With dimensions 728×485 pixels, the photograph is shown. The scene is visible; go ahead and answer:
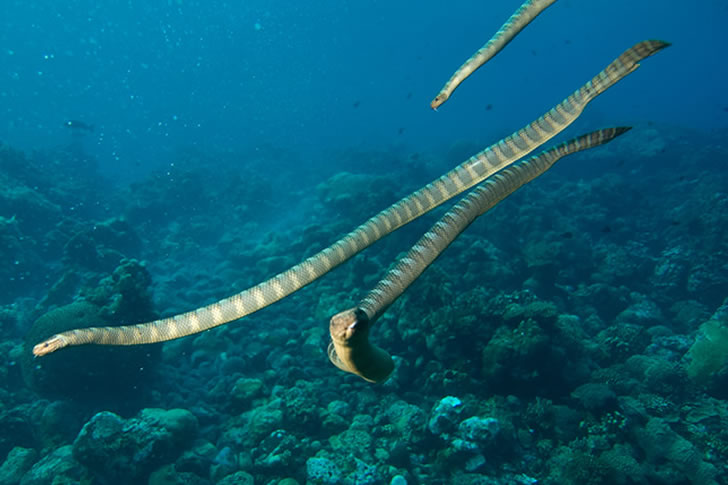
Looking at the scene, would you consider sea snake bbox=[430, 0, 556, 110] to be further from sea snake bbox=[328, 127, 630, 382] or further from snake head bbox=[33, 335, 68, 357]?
snake head bbox=[33, 335, 68, 357]

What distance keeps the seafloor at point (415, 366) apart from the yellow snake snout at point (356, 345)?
414 centimetres

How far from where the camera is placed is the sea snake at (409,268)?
6.35 ft

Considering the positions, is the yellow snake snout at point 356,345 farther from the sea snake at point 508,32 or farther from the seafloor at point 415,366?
the seafloor at point 415,366

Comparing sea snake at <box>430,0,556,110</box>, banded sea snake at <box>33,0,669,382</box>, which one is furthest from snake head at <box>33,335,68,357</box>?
sea snake at <box>430,0,556,110</box>

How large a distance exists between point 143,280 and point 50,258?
10.2 m

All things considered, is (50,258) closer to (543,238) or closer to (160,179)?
(160,179)

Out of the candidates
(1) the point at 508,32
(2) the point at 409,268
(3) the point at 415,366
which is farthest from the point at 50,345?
(3) the point at 415,366

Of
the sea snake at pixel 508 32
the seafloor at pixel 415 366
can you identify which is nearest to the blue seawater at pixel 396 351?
the seafloor at pixel 415 366

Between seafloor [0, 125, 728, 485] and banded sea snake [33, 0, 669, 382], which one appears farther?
seafloor [0, 125, 728, 485]

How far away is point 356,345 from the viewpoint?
6.48ft

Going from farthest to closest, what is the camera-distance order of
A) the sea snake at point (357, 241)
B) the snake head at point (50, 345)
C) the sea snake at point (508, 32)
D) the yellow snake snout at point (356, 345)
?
the sea snake at point (508, 32) < the sea snake at point (357, 241) < the snake head at point (50, 345) < the yellow snake snout at point (356, 345)

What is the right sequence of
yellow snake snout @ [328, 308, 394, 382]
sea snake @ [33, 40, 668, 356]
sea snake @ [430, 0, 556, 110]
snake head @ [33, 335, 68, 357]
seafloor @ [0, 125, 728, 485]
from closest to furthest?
yellow snake snout @ [328, 308, 394, 382]
snake head @ [33, 335, 68, 357]
sea snake @ [33, 40, 668, 356]
sea snake @ [430, 0, 556, 110]
seafloor @ [0, 125, 728, 485]

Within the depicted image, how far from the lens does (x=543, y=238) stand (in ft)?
42.9

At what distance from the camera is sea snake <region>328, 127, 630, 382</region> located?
1935mm
